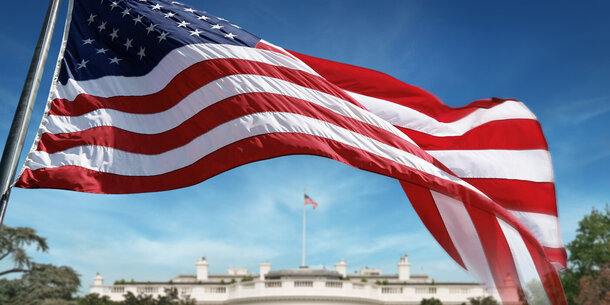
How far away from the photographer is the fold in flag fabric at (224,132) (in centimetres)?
609

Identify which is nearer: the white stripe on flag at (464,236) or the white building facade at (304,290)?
the white stripe on flag at (464,236)

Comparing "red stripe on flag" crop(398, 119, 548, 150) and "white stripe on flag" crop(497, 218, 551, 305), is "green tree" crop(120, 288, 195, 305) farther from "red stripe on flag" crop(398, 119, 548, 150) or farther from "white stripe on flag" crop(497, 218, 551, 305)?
"white stripe on flag" crop(497, 218, 551, 305)

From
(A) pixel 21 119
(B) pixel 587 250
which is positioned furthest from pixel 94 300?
(A) pixel 21 119

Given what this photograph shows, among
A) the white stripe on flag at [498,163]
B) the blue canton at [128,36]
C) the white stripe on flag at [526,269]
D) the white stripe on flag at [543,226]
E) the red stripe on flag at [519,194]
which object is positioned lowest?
the white stripe on flag at [526,269]

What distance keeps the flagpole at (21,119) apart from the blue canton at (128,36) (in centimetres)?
115

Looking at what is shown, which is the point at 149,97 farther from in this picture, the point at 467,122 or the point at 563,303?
the point at 563,303

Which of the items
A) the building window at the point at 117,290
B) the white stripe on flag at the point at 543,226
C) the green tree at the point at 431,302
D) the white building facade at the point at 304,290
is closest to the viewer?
the white stripe on flag at the point at 543,226

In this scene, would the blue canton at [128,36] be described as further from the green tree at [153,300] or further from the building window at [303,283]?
the building window at [303,283]

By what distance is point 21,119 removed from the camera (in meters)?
5.11

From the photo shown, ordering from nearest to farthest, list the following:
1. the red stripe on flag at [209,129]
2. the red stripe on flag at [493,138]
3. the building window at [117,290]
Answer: the red stripe on flag at [209,129]
the red stripe on flag at [493,138]
the building window at [117,290]

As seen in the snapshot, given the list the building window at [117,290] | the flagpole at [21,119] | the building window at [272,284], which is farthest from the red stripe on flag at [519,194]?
the building window at [117,290]

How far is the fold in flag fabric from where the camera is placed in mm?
6086

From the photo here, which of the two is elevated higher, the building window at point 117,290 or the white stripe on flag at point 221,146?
the white stripe on flag at point 221,146

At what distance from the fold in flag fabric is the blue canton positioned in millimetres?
12
